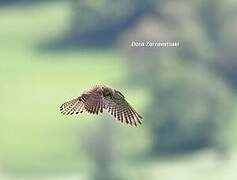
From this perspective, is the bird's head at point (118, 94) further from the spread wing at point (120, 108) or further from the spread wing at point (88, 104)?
the spread wing at point (88, 104)

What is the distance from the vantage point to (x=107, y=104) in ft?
40.3

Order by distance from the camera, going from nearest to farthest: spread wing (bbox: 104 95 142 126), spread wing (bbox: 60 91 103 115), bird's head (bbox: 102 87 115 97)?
spread wing (bbox: 60 91 103 115) < spread wing (bbox: 104 95 142 126) < bird's head (bbox: 102 87 115 97)

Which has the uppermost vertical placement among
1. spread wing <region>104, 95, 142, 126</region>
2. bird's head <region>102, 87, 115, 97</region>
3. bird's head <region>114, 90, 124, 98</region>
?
bird's head <region>102, 87, 115, 97</region>

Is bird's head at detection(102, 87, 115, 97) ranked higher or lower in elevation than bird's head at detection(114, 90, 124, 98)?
higher

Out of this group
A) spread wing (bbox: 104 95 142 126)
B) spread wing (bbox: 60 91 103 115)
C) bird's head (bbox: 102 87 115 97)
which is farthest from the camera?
bird's head (bbox: 102 87 115 97)

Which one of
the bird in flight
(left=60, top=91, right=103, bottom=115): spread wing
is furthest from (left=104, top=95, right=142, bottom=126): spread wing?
(left=60, top=91, right=103, bottom=115): spread wing

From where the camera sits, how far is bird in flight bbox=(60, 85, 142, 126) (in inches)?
477

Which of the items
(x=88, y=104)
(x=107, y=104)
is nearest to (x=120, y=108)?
(x=107, y=104)

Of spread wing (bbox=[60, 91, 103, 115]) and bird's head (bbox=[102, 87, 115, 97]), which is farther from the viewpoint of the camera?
bird's head (bbox=[102, 87, 115, 97])

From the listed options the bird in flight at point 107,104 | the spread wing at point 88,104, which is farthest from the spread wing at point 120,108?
the spread wing at point 88,104

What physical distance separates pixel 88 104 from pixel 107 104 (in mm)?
319

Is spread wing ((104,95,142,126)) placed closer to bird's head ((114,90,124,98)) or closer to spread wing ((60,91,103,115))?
bird's head ((114,90,124,98))

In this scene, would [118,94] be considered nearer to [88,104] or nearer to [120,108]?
[120,108]

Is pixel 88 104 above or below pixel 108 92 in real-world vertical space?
below
